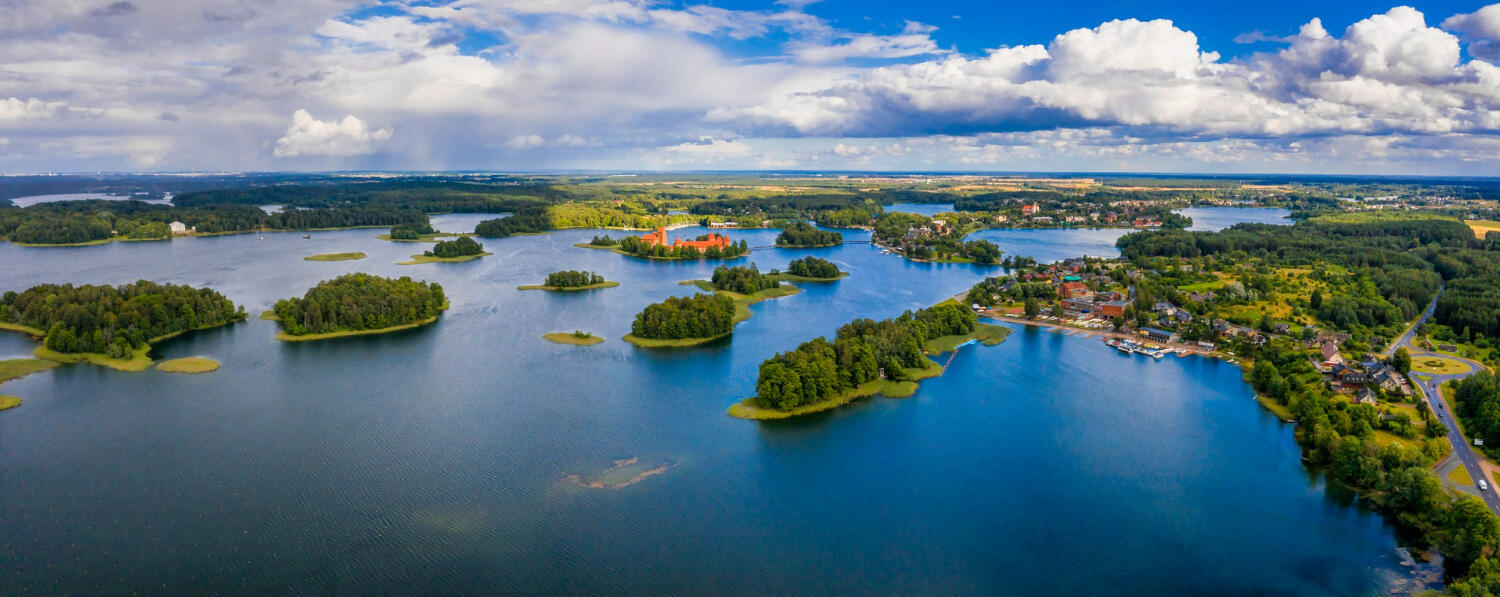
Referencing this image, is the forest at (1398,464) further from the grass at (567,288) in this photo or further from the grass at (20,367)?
the grass at (20,367)

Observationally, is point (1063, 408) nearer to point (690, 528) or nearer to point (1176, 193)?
point (690, 528)

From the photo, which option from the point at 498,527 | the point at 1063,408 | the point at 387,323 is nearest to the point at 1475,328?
the point at 1063,408

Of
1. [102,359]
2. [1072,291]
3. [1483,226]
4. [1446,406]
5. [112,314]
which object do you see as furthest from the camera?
[1483,226]

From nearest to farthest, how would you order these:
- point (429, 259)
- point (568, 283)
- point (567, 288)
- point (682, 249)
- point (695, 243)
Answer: point (567, 288) → point (568, 283) → point (429, 259) → point (682, 249) → point (695, 243)

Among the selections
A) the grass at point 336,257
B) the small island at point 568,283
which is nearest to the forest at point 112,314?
the small island at point 568,283

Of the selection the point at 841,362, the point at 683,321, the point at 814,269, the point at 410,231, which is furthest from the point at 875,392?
the point at 410,231

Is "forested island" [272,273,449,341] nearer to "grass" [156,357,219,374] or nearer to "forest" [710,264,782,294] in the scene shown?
"grass" [156,357,219,374]

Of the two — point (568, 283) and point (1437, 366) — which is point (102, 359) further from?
point (1437, 366)

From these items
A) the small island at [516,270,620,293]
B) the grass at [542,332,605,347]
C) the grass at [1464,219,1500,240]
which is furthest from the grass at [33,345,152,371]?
the grass at [1464,219,1500,240]
